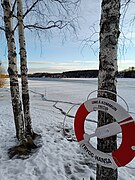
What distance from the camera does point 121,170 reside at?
3184mm

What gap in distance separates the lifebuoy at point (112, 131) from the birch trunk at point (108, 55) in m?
0.10

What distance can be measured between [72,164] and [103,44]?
2.42 meters

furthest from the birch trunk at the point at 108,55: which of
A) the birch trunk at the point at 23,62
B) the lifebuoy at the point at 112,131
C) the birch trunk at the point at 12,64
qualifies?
the birch trunk at the point at 23,62

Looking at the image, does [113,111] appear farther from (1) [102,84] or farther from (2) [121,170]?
(2) [121,170]

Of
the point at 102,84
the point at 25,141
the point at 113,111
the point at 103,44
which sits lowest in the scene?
the point at 25,141

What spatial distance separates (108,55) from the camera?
184cm

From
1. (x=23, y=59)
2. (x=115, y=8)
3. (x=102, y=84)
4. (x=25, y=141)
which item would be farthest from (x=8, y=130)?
(x=115, y=8)

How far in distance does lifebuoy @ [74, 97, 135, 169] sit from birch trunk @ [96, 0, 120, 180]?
0.33ft

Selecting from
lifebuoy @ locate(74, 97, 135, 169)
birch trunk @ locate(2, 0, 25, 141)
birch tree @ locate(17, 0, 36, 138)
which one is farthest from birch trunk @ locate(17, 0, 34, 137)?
lifebuoy @ locate(74, 97, 135, 169)

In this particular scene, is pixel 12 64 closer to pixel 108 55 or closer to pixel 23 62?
pixel 23 62

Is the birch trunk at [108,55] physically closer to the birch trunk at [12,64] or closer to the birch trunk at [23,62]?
the birch trunk at [12,64]

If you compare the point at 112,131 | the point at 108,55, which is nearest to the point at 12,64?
the point at 108,55

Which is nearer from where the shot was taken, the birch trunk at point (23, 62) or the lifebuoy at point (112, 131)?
the lifebuoy at point (112, 131)

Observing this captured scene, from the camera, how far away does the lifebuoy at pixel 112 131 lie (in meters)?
1.62
